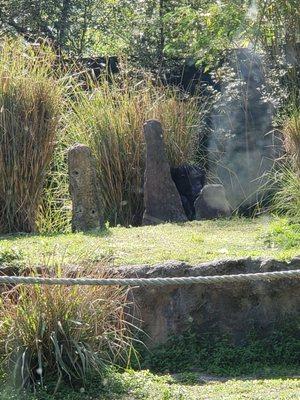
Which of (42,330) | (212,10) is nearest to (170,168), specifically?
(212,10)

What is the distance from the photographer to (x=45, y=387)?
599cm

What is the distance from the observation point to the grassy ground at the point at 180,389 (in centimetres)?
597

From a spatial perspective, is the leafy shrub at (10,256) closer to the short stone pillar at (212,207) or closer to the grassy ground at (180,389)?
the grassy ground at (180,389)

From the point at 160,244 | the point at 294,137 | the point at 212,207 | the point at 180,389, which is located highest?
the point at 294,137

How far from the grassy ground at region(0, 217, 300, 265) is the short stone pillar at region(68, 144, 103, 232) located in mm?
346

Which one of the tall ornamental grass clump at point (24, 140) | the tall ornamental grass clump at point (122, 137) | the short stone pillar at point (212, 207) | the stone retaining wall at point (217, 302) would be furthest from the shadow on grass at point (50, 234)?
the stone retaining wall at point (217, 302)

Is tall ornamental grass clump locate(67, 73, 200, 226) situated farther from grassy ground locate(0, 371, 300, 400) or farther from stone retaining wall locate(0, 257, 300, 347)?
grassy ground locate(0, 371, 300, 400)

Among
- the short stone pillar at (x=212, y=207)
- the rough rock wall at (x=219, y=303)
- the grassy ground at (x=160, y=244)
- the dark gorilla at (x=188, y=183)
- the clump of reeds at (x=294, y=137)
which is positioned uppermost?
the clump of reeds at (x=294, y=137)

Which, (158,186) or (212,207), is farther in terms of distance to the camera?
(212,207)

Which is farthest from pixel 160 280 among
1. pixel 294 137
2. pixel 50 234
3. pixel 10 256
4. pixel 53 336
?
pixel 294 137

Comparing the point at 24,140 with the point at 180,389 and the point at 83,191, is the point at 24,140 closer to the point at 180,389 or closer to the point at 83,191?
the point at 83,191

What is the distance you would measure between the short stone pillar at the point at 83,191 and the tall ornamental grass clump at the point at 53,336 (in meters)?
3.54

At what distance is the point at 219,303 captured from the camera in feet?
24.6

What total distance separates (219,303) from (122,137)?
446 centimetres
